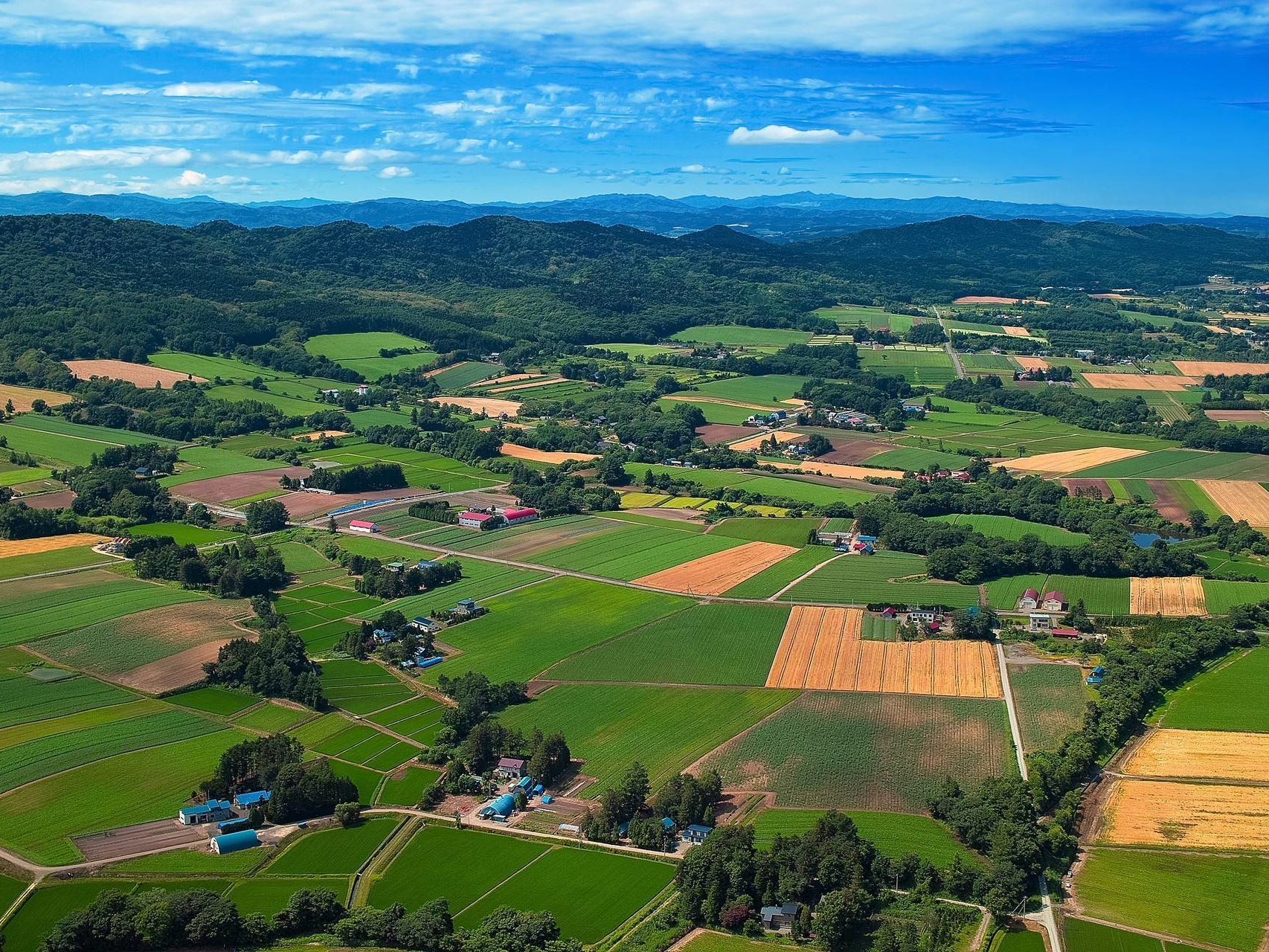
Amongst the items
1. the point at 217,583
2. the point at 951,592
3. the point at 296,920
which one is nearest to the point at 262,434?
the point at 217,583

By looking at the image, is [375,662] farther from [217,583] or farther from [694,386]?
[694,386]

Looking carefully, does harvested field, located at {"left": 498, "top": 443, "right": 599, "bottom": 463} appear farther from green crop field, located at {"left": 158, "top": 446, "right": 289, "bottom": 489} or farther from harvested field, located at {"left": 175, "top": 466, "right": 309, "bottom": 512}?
green crop field, located at {"left": 158, "top": 446, "right": 289, "bottom": 489}

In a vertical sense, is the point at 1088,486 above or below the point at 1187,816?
above

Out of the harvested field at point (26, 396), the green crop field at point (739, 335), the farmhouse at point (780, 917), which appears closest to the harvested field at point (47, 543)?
the harvested field at point (26, 396)

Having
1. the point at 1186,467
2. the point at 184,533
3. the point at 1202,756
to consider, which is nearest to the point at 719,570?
the point at 1202,756

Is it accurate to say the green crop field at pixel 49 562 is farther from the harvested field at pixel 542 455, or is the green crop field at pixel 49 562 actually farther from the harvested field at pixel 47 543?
the harvested field at pixel 542 455

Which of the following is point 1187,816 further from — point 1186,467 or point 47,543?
point 47,543

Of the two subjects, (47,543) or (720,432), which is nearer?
(47,543)
